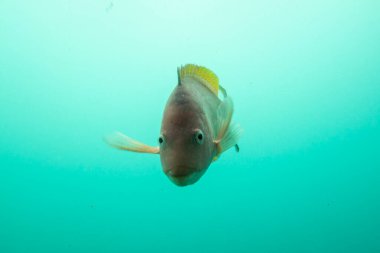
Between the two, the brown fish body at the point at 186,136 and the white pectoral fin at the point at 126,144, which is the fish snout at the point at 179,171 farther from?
the white pectoral fin at the point at 126,144

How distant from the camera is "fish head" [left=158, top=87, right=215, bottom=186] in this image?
2350 millimetres

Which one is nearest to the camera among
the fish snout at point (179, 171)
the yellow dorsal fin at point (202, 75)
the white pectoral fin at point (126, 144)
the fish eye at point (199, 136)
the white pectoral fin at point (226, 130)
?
the fish snout at point (179, 171)

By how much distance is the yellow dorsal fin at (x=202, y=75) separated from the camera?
10.9ft

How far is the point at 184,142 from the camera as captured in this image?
2457 millimetres

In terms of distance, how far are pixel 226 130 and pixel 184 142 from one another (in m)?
0.58

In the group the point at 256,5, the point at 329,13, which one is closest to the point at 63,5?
the point at 256,5

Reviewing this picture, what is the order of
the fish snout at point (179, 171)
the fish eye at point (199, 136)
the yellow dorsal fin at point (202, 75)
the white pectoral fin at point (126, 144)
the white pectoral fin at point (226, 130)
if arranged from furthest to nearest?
the yellow dorsal fin at point (202, 75), the white pectoral fin at point (126, 144), the white pectoral fin at point (226, 130), the fish eye at point (199, 136), the fish snout at point (179, 171)

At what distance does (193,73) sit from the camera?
339 cm

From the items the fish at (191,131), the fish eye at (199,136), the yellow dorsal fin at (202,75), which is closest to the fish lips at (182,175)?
the fish at (191,131)

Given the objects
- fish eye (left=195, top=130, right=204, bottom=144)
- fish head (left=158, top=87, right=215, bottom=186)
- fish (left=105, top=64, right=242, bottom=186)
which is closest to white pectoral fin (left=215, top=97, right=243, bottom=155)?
fish (left=105, top=64, right=242, bottom=186)

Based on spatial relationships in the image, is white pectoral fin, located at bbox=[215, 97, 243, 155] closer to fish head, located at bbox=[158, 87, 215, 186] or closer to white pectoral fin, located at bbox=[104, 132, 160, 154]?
fish head, located at bbox=[158, 87, 215, 186]

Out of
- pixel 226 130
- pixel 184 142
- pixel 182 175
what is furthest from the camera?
pixel 226 130

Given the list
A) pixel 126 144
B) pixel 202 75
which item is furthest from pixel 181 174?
pixel 202 75

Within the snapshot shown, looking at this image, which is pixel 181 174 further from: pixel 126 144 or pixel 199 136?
pixel 126 144
